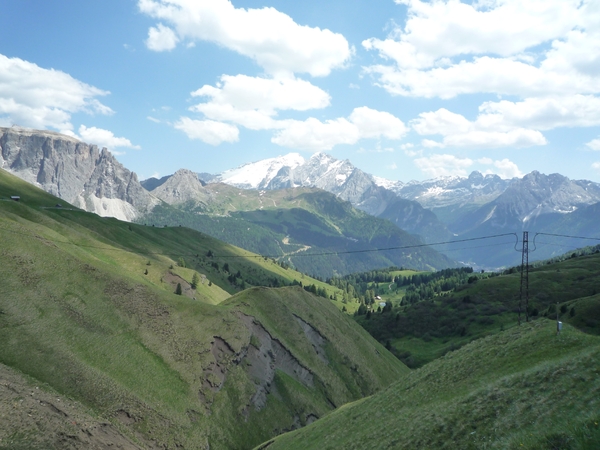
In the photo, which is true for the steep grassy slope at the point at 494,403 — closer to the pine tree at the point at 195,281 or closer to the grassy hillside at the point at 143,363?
the grassy hillside at the point at 143,363

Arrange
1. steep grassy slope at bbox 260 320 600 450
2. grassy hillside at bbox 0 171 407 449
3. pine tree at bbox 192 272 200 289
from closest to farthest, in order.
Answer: steep grassy slope at bbox 260 320 600 450
grassy hillside at bbox 0 171 407 449
pine tree at bbox 192 272 200 289

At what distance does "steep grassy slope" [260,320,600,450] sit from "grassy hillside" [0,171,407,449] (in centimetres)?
2174

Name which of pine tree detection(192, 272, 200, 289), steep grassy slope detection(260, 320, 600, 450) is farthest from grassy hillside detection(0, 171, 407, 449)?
pine tree detection(192, 272, 200, 289)

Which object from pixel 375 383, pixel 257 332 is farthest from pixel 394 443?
pixel 375 383

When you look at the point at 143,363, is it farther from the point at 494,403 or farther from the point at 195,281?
the point at 195,281

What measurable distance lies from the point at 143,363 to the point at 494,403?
2232 inches

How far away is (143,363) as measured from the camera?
69688 mm

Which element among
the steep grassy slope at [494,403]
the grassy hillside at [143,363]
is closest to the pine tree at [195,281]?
the grassy hillside at [143,363]

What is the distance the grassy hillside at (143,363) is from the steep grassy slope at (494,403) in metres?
21.7

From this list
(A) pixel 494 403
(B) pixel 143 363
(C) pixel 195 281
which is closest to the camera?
(A) pixel 494 403

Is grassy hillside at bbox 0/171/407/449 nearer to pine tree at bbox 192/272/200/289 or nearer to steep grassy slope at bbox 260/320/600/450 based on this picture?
steep grassy slope at bbox 260/320/600/450

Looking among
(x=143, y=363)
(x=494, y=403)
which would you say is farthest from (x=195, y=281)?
(x=494, y=403)

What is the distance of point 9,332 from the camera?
60.8 meters

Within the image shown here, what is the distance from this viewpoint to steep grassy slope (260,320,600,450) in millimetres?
24562
